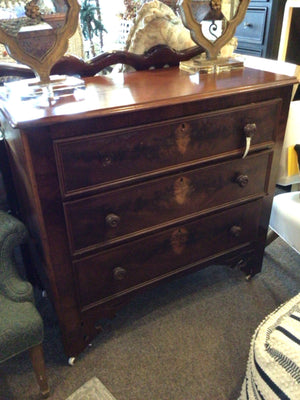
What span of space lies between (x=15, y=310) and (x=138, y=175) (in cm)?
54

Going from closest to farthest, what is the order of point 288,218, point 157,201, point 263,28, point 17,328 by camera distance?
1. point 17,328
2. point 157,201
3. point 288,218
4. point 263,28

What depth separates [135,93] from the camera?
1.09m

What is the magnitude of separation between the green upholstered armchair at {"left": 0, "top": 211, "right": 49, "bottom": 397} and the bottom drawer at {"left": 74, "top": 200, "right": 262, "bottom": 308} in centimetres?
17

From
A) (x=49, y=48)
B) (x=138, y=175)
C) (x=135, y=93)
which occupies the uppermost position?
(x=49, y=48)

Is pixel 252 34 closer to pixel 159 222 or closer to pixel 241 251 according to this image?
pixel 241 251

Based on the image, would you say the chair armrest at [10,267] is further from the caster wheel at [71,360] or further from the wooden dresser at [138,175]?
the caster wheel at [71,360]

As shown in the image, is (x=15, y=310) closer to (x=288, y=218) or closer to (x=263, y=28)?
(x=288, y=218)

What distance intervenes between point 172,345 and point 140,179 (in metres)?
0.70

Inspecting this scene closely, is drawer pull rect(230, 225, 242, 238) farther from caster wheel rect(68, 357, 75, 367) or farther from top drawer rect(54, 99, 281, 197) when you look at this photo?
caster wheel rect(68, 357, 75, 367)

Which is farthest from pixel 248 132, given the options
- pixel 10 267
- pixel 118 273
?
pixel 10 267

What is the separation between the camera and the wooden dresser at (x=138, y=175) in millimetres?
961

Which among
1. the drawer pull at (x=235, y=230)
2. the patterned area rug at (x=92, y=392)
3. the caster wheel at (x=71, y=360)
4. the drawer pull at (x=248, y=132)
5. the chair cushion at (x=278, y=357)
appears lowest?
the patterned area rug at (x=92, y=392)

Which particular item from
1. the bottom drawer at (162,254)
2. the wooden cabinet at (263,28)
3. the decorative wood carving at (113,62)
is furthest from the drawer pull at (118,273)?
the wooden cabinet at (263,28)

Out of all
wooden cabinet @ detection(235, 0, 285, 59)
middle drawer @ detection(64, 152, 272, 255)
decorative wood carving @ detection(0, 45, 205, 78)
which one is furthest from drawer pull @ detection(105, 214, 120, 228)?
wooden cabinet @ detection(235, 0, 285, 59)
